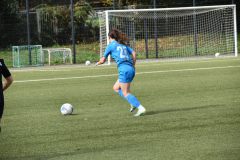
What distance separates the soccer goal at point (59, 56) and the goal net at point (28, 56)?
1.63 feet

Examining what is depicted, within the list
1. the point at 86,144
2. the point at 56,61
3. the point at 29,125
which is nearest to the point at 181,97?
the point at 29,125

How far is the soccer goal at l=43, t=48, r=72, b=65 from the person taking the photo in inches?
1282

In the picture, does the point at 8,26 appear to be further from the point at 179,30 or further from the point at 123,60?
the point at 123,60

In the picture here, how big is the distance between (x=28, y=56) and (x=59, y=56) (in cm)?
174

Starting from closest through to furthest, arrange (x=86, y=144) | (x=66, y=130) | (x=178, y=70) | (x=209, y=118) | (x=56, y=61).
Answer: (x=86, y=144), (x=66, y=130), (x=209, y=118), (x=178, y=70), (x=56, y=61)

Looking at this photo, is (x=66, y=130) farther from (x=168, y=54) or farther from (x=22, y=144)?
(x=168, y=54)

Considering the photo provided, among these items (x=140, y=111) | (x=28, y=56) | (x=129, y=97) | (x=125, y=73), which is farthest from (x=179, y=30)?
(x=140, y=111)

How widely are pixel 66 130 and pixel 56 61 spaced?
22265 mm

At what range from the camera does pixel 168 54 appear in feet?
112

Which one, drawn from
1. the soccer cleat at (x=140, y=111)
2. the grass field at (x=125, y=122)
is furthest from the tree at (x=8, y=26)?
the soccer cleat at (x=140, y=111)

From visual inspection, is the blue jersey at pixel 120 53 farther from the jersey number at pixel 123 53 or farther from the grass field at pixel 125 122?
the grass field at pixel 125 122

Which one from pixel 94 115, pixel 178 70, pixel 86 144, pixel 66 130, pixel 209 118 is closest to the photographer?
pixel 86 144

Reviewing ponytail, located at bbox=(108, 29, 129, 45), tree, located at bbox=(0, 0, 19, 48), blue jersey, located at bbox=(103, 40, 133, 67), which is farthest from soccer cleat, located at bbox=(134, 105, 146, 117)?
tree, located at bbox=(0, 0, 19, 48)

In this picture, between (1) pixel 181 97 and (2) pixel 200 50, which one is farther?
(2) pixel 200 50
